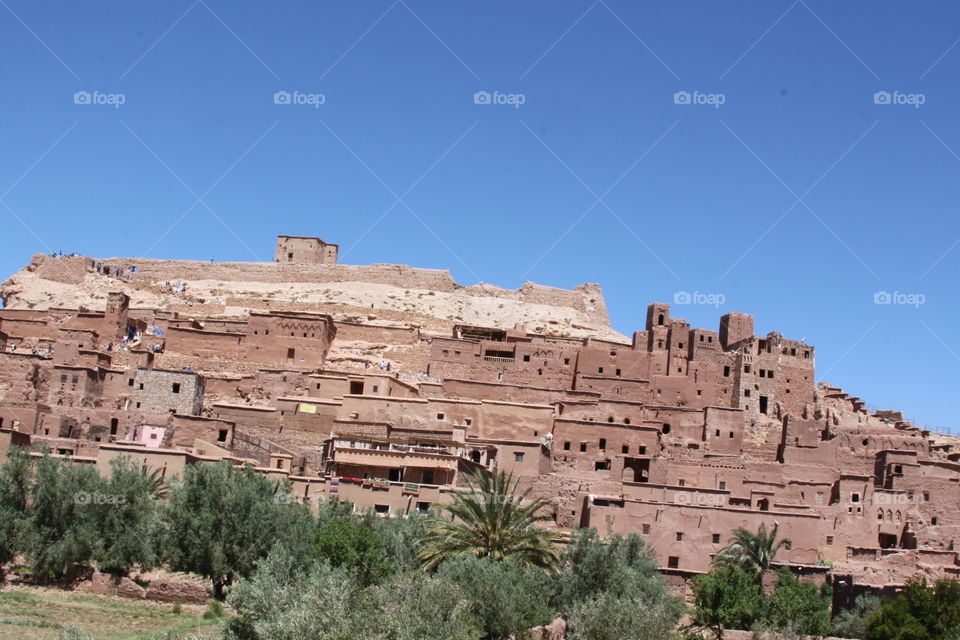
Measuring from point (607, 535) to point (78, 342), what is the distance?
69.4ft

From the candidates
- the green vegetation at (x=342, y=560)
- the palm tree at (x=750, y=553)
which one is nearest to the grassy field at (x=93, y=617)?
the green vegetation at (x=342, y=560)

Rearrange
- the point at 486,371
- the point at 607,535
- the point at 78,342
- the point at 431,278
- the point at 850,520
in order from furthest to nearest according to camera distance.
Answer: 1. the point at 431,278
2. the point at 486,371
3. the point at 78,342
4. the point at 850,520
5. the point at 607,535

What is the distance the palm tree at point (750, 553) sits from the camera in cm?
3158

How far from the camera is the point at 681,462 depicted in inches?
1459

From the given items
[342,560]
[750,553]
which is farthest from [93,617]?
[750,553]

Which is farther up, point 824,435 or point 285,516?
point 824,435

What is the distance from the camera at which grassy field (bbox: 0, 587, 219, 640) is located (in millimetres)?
21469

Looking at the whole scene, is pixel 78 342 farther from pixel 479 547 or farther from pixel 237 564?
pixel 479 547

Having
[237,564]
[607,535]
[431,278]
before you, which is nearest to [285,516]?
[237,564]

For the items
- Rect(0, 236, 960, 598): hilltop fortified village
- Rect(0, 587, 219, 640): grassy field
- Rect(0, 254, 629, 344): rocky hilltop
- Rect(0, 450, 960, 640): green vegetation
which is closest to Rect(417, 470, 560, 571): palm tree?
Rect(0, 450, 960, 640): green vegetation

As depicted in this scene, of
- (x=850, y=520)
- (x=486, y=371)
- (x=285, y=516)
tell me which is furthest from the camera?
(x=486, y=371)

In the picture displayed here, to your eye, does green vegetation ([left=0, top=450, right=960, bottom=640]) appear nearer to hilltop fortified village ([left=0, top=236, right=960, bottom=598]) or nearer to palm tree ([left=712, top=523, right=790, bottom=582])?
palm tree ([left=712, top=523, right=790, bottom=582])

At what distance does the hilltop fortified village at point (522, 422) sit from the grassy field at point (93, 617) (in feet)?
21.6

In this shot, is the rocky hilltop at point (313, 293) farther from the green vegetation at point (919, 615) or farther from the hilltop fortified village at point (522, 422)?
the green vegetation at point (919, 615)
